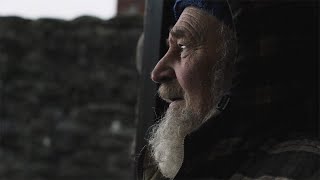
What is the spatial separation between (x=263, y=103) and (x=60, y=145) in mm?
3741

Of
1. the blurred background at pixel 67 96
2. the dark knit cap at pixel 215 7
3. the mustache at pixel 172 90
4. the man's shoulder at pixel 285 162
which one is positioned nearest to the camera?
the man's shoulder at pixel 285 162

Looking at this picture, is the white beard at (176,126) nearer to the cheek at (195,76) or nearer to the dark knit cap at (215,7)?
the cheek at (195,76)

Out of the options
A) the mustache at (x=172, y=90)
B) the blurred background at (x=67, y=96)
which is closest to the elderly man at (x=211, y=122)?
the mustache at (x=172, y=90)

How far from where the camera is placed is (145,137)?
79.2 inches

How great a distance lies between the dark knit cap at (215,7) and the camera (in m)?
1.55

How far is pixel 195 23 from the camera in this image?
1.67 meters

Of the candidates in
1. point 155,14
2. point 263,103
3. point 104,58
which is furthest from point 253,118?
point 104,58

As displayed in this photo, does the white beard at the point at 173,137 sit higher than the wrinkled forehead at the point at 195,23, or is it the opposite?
the wrinkled forehead at the point at 195,23

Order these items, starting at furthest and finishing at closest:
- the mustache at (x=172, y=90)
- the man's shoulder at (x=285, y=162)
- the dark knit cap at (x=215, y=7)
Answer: the mustache at (x=172, y=90), the dark knit cap at (x=215, y=7), the man's shoulder at (x=285, y=162)

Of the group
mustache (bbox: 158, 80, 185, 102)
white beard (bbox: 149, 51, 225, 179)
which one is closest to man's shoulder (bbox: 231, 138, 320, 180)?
white beard (bbox: 149, 51, 225, 179)

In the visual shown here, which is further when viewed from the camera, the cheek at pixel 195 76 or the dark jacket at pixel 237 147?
the cheek at pixel 195 76

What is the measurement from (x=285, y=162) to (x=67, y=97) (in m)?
3.88

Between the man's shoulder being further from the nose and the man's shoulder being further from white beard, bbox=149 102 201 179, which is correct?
the nose

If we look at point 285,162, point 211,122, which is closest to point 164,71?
point 211,122
